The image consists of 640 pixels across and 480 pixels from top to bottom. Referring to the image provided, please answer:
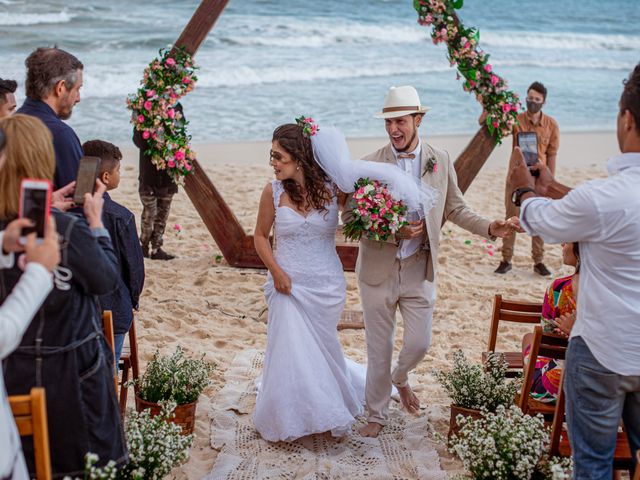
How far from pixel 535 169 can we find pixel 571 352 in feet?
2.81

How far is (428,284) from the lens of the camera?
5.34m

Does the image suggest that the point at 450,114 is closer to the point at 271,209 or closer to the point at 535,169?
the point at 271,209

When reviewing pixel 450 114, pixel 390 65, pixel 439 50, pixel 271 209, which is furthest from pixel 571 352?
pixel 439 50

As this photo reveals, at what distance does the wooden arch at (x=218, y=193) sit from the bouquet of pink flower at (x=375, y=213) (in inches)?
122

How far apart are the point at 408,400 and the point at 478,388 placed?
76 cm

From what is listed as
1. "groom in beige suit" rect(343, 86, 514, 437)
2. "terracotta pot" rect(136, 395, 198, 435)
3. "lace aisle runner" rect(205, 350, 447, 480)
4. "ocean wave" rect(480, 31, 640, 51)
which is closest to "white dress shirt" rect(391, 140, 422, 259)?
"groom in beige suit" rect(343, 86, 514, 437)

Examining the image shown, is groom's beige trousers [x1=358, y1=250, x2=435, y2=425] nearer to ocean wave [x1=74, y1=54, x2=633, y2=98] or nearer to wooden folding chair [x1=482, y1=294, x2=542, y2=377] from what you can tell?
wooden folding chair [x1=482, y1=294, x2=542, y2=377]

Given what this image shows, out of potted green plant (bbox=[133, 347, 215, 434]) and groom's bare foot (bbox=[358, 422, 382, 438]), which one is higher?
potted green plant (bbox=[133, 347, 215, 434])

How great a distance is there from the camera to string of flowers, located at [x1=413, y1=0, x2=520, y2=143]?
780 cm

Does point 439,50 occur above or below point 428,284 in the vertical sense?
above

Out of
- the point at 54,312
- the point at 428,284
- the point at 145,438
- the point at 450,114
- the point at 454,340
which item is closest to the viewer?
the point at 54,312

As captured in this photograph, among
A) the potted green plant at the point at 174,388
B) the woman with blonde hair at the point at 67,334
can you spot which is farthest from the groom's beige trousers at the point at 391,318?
the woman with blonde hair at the point at 67,334

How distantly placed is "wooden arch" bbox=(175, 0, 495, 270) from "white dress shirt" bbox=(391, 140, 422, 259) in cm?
278

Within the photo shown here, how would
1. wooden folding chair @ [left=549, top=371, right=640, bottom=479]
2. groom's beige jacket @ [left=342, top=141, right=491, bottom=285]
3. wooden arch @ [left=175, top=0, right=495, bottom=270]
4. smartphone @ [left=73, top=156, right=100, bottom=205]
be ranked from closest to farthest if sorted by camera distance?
1. smartphone @ [left=73, top=156, right=100, bottom=205]
2. wooden folding chair @ [left=549, top=371, right=640, bottom=479]
3. groom's beige jacket @ [left=342, top=141, right=491, bottom=285]
4. wooden arch @ [left=175, top=0, right=495, bottom=270]
